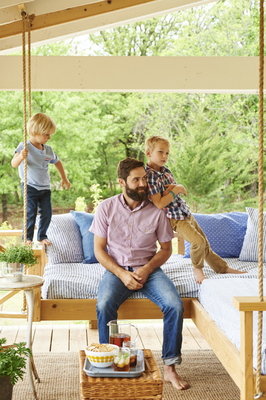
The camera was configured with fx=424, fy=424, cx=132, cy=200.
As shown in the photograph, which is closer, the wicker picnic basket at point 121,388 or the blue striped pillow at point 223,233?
the wicker picnic basket at point 121,388

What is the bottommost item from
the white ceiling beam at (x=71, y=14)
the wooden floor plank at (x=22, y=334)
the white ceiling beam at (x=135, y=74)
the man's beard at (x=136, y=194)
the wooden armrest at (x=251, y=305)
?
the wooden floor plank at (x=22, y=334)

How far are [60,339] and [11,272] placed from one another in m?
1.34

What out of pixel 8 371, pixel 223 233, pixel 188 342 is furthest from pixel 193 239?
pixel 8 371

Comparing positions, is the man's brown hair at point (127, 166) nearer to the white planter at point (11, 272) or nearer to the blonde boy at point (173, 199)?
the blonde boy at point (173, 199)

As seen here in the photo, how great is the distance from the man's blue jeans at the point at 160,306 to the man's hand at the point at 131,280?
4 centimetres

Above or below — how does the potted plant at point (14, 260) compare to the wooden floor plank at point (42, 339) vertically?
above

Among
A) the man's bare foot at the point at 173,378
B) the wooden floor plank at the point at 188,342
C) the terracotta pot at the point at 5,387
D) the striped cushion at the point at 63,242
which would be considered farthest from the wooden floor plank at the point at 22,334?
Result: the terracotta pot at the point at 5,387

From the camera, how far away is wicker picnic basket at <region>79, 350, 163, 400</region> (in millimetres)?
1716

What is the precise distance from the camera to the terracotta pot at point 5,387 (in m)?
1.92

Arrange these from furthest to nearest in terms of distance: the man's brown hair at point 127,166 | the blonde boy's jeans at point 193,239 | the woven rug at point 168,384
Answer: the blonde boy's jeans at point 193,239
the man's brown hair at point 127,166
the woven rug at point 168,384

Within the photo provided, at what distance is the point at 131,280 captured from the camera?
8.66 ft

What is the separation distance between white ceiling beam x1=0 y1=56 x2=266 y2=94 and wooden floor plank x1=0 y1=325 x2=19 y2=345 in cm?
202

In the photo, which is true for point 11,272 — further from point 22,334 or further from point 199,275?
point 22,334

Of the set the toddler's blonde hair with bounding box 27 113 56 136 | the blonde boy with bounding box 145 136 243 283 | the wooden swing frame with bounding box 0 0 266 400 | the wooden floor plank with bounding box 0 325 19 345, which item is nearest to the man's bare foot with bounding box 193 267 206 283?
the blonde boy with bounding box 145 136 243 283
